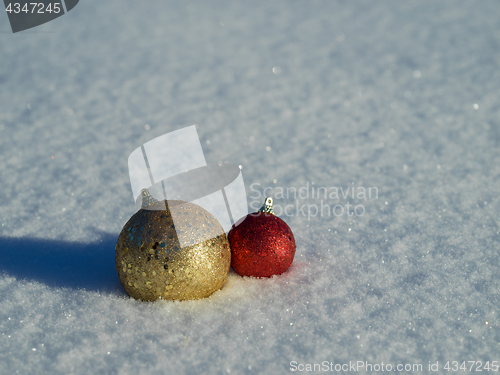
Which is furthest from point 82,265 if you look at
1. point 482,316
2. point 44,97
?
point 44,97

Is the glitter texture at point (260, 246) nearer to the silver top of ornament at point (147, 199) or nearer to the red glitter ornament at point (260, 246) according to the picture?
the red glitter ornament at point (260, 246)

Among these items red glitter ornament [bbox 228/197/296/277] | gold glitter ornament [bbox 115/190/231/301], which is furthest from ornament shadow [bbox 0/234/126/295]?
red glitter ornament [bbox 228/197/296/277]

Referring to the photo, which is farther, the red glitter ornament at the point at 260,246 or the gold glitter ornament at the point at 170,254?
the red glitter ornament at the point at 260,246

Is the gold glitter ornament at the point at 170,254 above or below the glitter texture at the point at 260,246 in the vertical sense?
above

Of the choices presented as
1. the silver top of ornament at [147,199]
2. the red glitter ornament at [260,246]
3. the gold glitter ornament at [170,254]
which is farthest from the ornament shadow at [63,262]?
the red glitter ornament at [260,246]

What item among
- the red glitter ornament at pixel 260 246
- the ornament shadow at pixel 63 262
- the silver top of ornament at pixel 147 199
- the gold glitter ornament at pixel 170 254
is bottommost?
the ornament shadow at pixel 63 262

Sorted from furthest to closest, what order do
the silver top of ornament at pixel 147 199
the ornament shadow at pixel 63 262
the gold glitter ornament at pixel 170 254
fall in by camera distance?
the ornament shadow at pixel 63 262
the silver top of ornament at pixel 147 199
the gold glitter ornament at pixel 170 254

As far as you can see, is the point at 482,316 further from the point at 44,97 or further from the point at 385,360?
the point at 44,97
